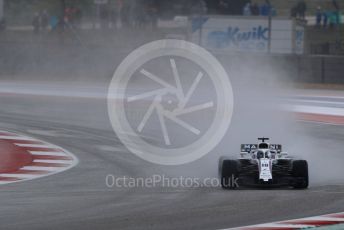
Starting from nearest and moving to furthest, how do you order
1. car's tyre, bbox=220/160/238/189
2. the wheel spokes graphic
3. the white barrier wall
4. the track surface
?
1. the track surface
2. car's tyre, bbox=220/160/238/189
3. the wheel spokes graphic
4. the white barrier wall

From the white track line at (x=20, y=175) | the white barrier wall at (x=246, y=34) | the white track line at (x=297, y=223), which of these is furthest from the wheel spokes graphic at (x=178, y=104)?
the white track line at (x=297, y=223)

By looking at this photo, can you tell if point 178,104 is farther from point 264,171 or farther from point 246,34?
point 264,171

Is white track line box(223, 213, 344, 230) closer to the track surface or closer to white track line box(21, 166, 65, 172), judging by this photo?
the track surface

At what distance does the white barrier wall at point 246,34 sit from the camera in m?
31.4

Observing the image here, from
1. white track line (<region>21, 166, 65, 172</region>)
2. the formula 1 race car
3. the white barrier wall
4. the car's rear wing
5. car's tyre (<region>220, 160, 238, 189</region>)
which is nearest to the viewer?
the formula 1 race car

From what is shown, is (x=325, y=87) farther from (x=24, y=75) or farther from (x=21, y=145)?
(x=21, y=145)

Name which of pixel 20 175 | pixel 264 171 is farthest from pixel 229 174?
pixel 20 175

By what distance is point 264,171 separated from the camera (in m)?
10.4

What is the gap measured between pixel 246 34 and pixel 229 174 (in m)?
22.0

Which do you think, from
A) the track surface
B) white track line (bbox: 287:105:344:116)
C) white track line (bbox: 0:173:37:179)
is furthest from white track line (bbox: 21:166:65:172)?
white track line (bbox: 287:105:344:116)

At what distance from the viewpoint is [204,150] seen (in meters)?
14.9

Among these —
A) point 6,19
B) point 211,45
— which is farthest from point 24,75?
point 211,45

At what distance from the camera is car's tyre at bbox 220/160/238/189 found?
34.9 feet

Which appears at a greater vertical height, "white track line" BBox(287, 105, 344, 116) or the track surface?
"white track line" BBox(287, 105, 344, 116)
